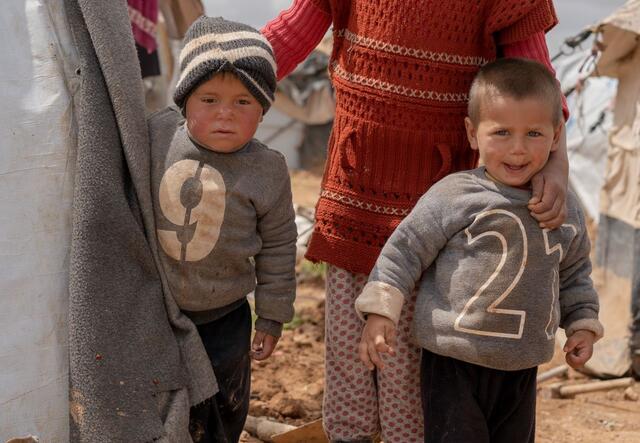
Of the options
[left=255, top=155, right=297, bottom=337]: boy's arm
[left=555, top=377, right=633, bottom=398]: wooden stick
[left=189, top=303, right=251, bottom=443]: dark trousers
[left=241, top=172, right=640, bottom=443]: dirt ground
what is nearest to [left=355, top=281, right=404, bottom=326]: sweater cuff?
[left=255, top=155, right=297, bottom=337]: boy's arm

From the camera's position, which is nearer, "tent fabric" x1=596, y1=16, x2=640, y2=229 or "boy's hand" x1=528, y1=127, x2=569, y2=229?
"boy's hand" x1=528, y1=127, x2=569, y2=229

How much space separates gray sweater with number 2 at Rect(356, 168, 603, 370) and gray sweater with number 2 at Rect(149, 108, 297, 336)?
12.9 inches

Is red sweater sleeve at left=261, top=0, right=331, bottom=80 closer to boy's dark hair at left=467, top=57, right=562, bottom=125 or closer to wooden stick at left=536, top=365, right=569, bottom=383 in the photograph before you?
boy's dark hair at left=467, top=57, right=562, bottom=125

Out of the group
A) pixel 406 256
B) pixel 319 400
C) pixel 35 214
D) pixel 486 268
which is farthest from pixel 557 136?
pixel 319 400

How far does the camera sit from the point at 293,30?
277cm

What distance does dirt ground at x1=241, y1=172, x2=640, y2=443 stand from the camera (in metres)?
4.06

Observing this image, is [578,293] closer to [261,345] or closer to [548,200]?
[548,200]

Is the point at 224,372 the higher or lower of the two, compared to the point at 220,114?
lower

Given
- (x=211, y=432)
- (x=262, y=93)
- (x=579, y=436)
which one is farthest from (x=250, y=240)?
(x=579, y=436)

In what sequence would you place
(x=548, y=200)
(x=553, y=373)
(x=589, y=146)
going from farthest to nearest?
(x=589, y=146) → (x=553, y=373) → (x=548, y=200)

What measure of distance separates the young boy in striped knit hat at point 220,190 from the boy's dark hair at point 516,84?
0.56 metres

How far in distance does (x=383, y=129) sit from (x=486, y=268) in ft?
1.76

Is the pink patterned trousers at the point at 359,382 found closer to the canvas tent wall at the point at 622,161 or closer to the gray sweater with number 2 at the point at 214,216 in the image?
the gray sweater with number 2 at the point at 214,216

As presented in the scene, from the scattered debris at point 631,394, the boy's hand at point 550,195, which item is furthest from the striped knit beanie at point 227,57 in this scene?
the scattered debris at point 631,394
